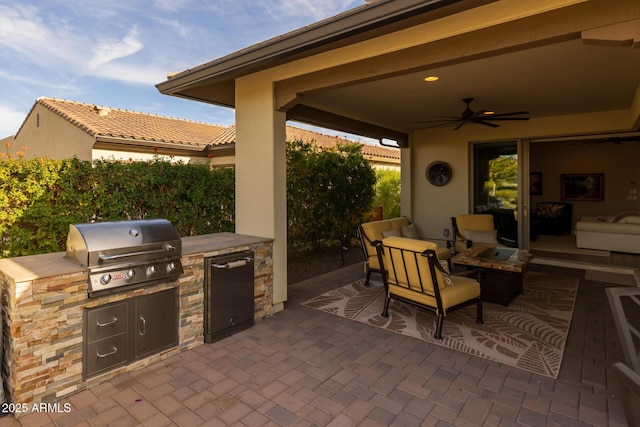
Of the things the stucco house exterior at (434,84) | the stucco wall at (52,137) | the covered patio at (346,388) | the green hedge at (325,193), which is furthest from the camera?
the stucco wall at (52,137)

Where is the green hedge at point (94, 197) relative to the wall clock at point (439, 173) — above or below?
below

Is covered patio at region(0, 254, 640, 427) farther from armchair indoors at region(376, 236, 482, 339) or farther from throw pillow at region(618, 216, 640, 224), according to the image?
throw pillow at region(618, 216, 640, 224)

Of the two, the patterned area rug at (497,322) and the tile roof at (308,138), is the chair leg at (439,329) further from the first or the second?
the tile roof at (308,138)

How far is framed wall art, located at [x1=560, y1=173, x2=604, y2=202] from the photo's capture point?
10.9m

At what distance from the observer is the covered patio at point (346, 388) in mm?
2357

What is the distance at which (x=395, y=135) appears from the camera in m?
8.27

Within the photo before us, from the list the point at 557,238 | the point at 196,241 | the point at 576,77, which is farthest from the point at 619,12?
the point at 557,238

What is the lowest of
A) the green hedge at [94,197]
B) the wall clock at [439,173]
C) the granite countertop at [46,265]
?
the granite countertop at [46,265]

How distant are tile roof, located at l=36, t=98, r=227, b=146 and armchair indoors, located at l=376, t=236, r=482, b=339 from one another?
7.29 metres

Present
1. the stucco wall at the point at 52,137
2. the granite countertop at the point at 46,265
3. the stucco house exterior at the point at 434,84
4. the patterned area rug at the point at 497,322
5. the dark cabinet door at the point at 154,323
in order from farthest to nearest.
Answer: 1. the stucco wall at the point at 52,137
2. the patterned area rug at the point at 497,322
3. the dark cabinet door at the point at 154,323
4. the stucco house exterior at the point at 434,84
5. the granite countertop at the point at 46,265

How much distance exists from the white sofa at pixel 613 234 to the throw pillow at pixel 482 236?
2.91 meters

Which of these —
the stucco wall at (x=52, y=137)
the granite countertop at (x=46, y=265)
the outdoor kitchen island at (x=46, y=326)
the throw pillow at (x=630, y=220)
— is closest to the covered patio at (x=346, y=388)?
the outdoor kitchen island at (x=46, y=326)

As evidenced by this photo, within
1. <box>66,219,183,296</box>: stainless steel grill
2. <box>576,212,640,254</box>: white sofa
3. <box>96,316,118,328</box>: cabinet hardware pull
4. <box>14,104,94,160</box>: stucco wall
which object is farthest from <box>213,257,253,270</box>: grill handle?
<box>576,212,640,254</box>: white sofa

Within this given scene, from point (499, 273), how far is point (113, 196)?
5.01m
